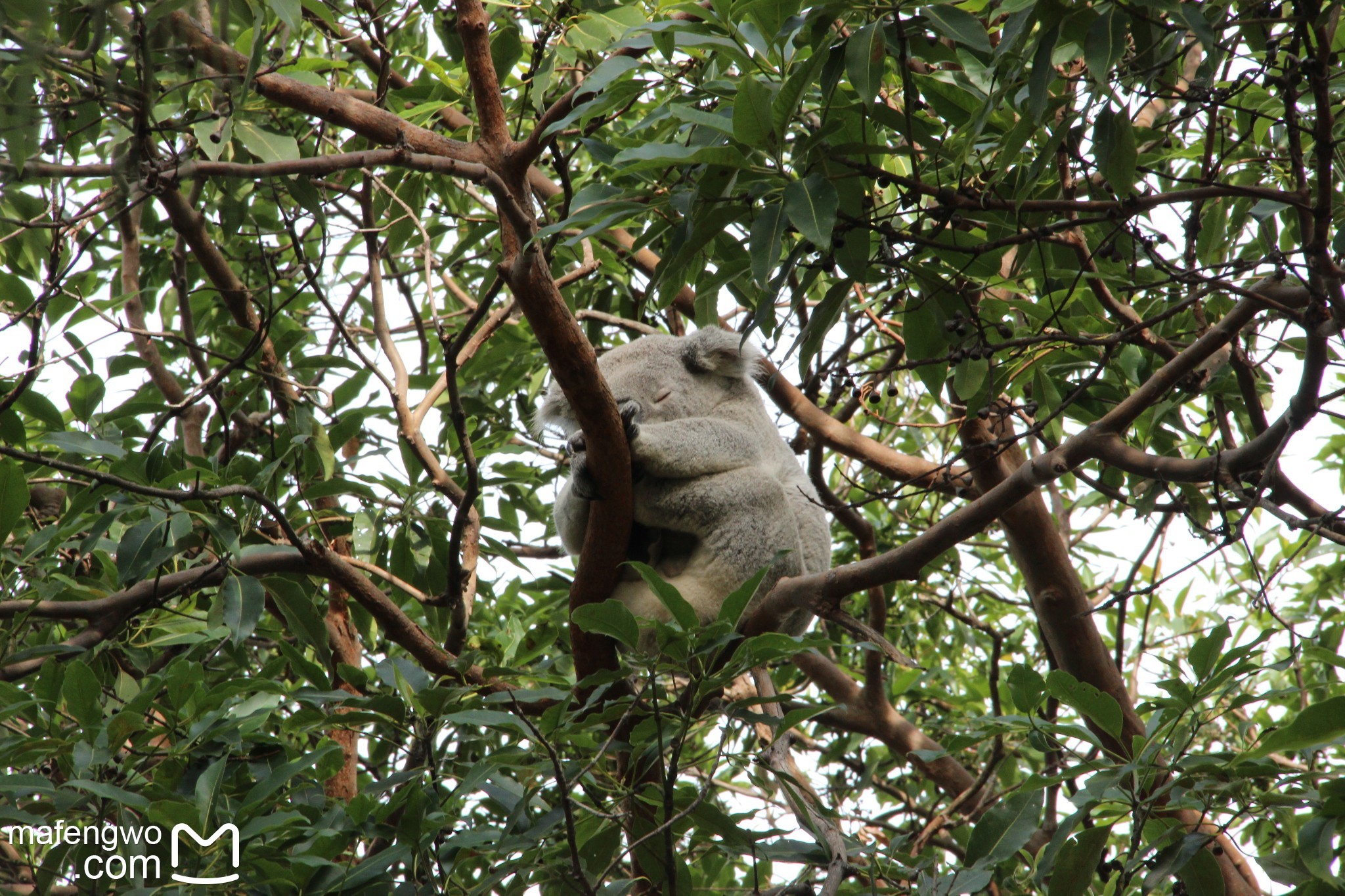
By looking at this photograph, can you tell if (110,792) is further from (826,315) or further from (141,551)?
(826,315)

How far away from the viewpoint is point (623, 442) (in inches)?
111

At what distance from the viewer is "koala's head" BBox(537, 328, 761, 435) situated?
3.80 metres

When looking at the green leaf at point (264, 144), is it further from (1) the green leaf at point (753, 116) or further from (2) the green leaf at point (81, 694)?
(1) the green leaf at point (753, 116)

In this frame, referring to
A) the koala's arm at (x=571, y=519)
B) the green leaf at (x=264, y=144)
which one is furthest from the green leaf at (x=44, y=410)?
the koala's arm at (x=571, y=519)

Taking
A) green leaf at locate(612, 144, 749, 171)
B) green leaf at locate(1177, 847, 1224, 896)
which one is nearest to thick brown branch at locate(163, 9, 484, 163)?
green leaf at locate(612, 144, 749, 171)

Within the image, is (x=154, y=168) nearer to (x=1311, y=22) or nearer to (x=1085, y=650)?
(x=1311, y=22)

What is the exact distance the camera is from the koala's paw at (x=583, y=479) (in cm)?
292

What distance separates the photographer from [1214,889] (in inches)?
87.4

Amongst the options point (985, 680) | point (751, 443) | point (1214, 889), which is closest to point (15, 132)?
point (1214, 889)

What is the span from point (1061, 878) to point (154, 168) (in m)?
2.27

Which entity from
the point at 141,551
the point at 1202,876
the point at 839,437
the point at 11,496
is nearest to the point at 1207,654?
the point at 1202,876

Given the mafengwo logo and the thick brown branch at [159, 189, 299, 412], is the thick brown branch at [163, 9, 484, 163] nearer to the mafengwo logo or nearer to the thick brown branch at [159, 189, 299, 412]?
the thick brown branch at [159, 189, 299, 412]

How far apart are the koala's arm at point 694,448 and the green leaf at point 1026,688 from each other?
1391 millimetres

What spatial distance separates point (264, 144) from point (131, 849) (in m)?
1.83
